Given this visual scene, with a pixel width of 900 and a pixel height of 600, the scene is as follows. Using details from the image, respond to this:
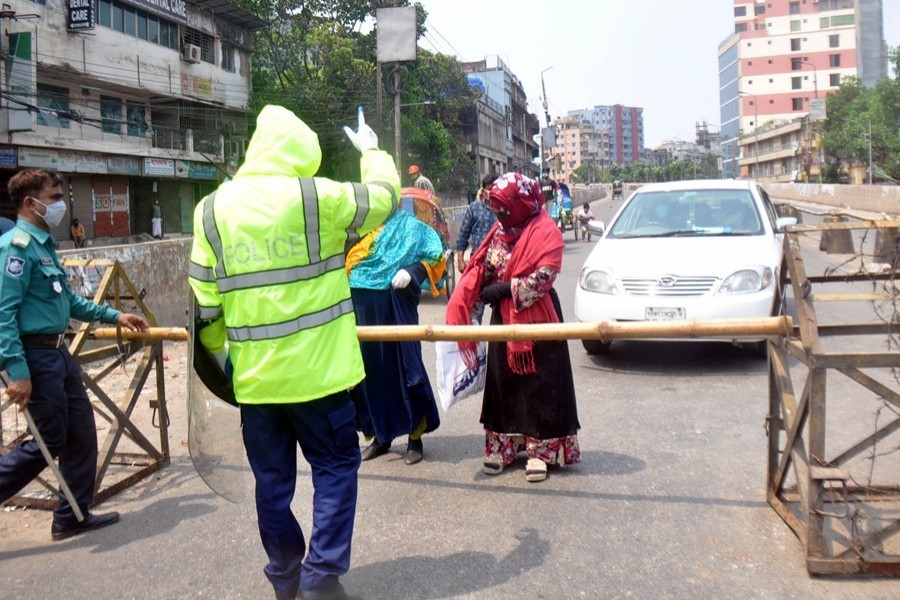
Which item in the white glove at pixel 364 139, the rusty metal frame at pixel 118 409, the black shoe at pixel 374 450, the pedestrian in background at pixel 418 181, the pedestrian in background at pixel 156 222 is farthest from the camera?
the pedestrian in background at pixel 156 222

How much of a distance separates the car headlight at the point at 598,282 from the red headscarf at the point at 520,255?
9.59ft

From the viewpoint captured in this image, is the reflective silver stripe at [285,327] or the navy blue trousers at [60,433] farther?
the navy blue trousers at [60,433]

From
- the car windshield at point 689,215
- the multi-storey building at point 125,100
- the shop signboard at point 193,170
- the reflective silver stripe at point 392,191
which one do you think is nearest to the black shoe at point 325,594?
the reflective silver stripe at point 392,191

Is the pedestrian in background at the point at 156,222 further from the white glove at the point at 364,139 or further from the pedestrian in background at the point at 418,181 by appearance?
the white glove at the point at 364,139

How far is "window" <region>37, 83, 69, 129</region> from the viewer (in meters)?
29.5

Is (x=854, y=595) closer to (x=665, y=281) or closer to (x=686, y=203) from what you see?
(x=665, y=281)

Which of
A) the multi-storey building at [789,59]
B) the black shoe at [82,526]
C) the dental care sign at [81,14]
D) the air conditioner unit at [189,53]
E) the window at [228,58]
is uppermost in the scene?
the multi-storey building at [789,59]

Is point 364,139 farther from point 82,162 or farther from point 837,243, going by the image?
point 82,162

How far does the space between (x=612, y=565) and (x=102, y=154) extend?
109 feet

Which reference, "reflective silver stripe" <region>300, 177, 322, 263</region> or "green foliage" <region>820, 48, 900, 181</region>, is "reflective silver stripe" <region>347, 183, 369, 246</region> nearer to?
"reflective silver stripe" <region>300, 177, 322, 263</region>

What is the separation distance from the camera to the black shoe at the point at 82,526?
13.9 ft

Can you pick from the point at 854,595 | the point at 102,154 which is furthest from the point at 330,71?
the point at 854,595

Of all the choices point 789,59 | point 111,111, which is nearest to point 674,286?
point 111,111

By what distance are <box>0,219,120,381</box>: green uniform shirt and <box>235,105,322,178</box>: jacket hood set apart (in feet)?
4.79
